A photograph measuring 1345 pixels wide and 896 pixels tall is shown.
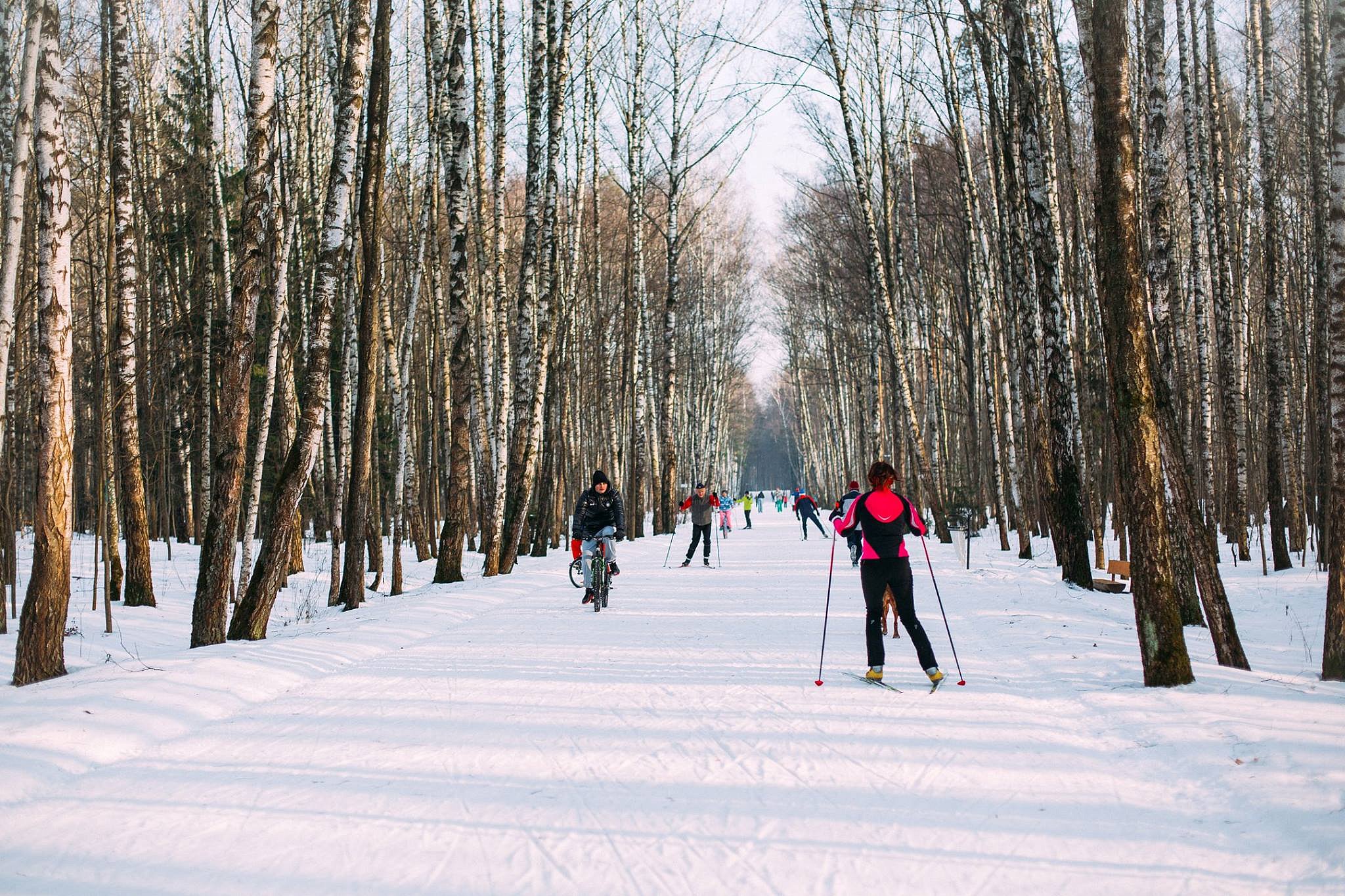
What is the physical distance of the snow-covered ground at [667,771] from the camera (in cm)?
388

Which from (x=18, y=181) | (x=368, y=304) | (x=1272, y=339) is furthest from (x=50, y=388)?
(x=1272, y=339)

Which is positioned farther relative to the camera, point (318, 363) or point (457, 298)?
point (457, 298)

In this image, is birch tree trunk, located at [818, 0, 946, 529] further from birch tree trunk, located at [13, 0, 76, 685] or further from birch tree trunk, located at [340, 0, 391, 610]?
birch tree trunk, located at [13, 0, 76, 685]

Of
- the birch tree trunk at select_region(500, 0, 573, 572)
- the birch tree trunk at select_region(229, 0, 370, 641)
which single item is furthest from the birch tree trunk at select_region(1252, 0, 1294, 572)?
the birch tree trunk at select_region(229, 0, 370, 641)

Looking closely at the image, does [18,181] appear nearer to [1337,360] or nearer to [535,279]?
[1337,360]

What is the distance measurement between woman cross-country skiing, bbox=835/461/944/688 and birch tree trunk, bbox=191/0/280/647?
6.28 metres

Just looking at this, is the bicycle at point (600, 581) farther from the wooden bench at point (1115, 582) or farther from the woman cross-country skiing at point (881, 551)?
the wooden bench at point (1115, 582)

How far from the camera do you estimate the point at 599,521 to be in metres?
14.4

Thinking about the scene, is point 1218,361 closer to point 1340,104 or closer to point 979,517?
point 1340,104

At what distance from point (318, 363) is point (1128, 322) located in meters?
8.62

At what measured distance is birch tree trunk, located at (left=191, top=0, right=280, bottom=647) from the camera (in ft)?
32.4

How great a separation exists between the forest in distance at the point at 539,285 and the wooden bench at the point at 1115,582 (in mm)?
214

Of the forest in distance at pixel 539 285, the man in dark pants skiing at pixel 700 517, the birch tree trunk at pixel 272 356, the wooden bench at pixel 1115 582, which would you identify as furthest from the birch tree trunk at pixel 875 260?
the birch tree trunk at pixel 272 356

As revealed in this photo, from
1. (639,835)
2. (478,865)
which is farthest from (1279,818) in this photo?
(478,865)
